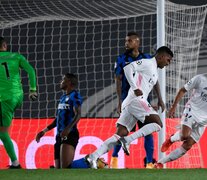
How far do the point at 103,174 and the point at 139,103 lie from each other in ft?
6.13

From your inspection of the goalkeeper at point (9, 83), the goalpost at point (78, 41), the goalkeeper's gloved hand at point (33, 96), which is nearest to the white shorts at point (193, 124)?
the goalkeeper's gloved hand at point (33, 96)

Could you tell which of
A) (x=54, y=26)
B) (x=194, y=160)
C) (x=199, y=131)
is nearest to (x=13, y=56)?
(x=199, y=131)

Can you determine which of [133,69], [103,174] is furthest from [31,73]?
[103,174]

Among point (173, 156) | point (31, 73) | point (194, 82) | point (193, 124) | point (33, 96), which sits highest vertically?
point (31, 73)

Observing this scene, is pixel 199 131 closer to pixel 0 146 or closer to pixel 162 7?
pixel 162 7

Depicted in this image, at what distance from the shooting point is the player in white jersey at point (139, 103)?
9.01 metres

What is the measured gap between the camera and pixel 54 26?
1493 cm

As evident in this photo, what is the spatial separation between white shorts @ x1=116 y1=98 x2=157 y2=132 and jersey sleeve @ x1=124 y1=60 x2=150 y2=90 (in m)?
0.24

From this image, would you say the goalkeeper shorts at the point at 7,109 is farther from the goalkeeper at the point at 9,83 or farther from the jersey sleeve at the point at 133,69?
the jersey sleeve at the point at 133,69

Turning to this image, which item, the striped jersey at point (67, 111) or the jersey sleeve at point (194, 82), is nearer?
the jersey sleeve at point (194, 82)

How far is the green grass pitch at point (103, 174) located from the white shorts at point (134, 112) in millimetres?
1386

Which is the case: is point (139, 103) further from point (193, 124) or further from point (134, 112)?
point (193, 124)

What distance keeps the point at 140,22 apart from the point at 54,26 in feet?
4.84

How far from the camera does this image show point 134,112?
30.2ft
